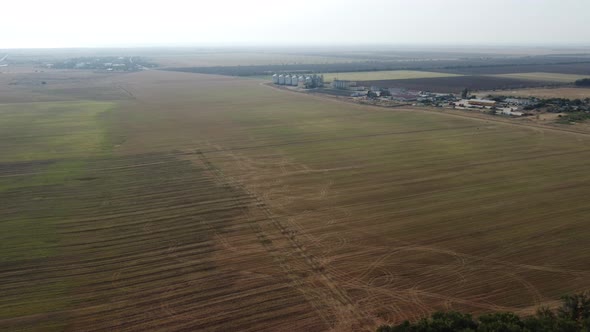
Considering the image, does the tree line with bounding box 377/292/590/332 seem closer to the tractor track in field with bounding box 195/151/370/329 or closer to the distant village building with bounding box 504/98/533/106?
the tractor track in field with bounding box 195/151/370/329

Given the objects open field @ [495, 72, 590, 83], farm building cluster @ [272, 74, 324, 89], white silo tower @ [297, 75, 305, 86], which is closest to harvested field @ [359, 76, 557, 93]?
open field @ [495, 72, 590, 83]

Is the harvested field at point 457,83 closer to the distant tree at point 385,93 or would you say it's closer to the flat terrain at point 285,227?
the distant tree at point 385,93

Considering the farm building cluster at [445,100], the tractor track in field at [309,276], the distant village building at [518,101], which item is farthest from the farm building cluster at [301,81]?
the tractor track in field at [309,276]

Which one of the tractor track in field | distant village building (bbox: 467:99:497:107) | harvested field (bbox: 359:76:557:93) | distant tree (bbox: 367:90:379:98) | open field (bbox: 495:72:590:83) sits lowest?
the tractor track in field

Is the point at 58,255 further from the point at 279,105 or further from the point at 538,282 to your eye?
the point at 279,105

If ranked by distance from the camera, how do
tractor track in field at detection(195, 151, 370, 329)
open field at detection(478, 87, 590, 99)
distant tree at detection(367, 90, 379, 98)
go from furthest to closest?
distant tree at detection(367, 90, 379, 98) → open field at detection(478, 87, 590, 99) → tractor track in field at detection(195, 151, 370, 329)

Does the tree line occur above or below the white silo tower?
below

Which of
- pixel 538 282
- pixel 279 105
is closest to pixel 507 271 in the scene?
pixel 538 282
